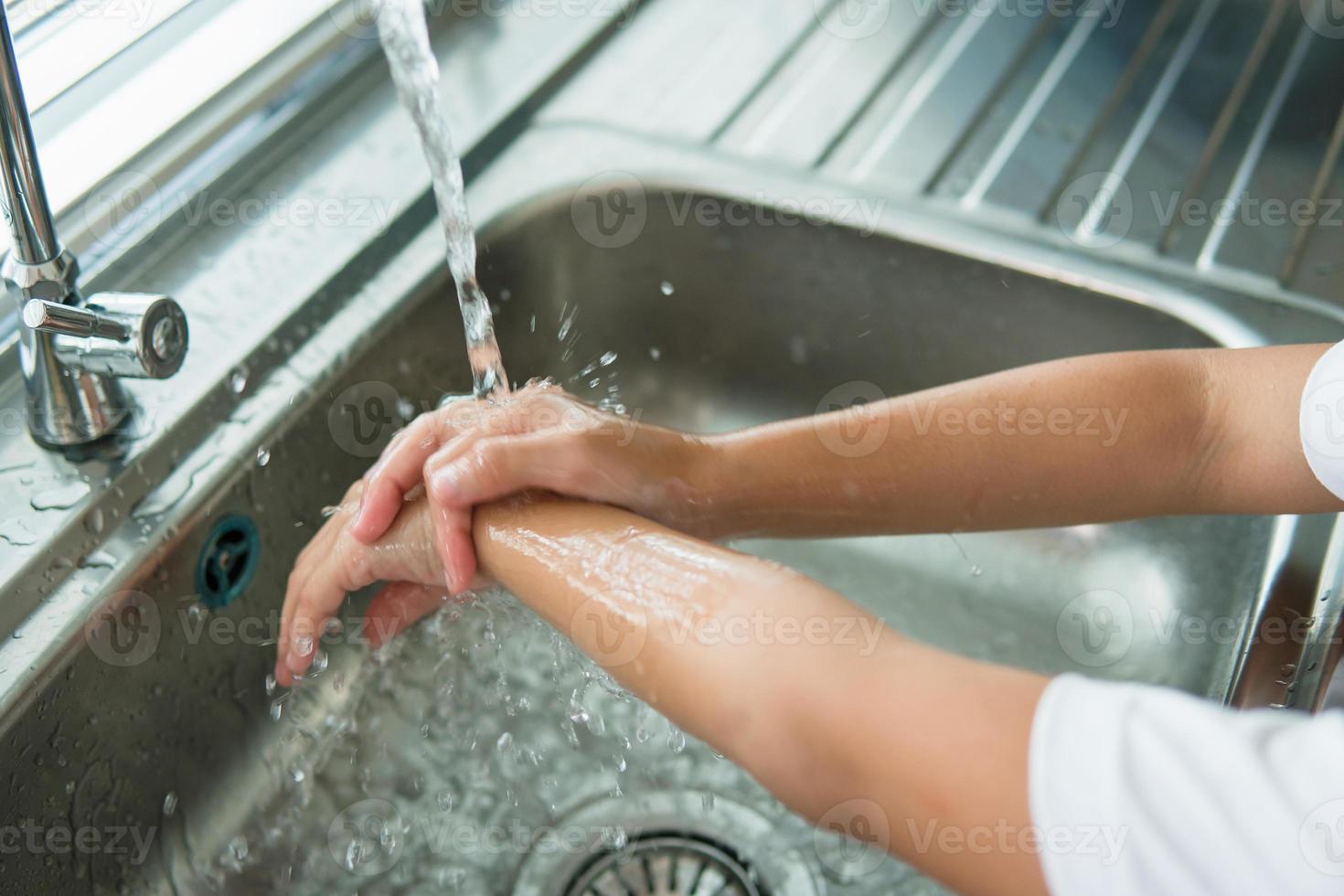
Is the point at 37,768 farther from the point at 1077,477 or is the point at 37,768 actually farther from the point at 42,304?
the point at 1077,477

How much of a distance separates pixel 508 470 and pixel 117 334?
0.22m

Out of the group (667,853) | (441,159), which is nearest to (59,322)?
(441,159)

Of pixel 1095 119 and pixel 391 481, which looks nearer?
pixel 391 481

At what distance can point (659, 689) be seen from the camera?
0.57 m

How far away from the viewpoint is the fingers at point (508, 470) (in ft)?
2.23

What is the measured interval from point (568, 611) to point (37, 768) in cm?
30

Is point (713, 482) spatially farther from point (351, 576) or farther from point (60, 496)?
point (60, 496)

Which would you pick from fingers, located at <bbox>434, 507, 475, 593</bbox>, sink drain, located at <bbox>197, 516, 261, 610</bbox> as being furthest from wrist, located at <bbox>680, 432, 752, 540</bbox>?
sink drain, located at <bbox>197, 516, 261, 610</bbox>

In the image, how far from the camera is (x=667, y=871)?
0.79 metres

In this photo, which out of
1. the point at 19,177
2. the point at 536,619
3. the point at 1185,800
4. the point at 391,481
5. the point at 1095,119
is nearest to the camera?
the point at 1185,800

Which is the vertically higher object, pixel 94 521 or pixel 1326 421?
pixel 1326 421

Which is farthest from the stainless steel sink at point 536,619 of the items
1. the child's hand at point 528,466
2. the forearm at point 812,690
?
the forearm at point 812,690

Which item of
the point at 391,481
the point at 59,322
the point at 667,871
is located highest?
the point at 59,322

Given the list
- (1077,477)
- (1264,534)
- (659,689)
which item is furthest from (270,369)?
(1264,534)
